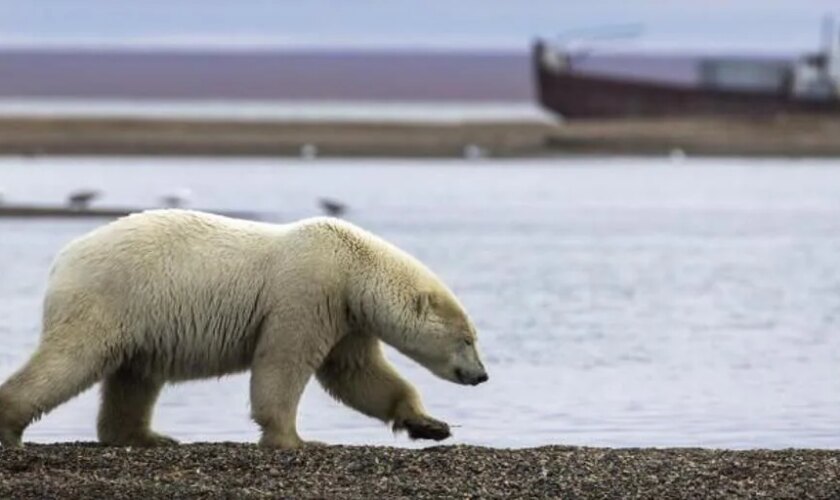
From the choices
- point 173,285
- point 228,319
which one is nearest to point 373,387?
point 228,319

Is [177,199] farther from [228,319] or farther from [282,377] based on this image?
[282,377]

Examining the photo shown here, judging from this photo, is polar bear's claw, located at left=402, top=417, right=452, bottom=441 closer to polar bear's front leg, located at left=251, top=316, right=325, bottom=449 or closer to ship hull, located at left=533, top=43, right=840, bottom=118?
polar bear's front leg, located at left=251, top=316, right=325, bottom=449

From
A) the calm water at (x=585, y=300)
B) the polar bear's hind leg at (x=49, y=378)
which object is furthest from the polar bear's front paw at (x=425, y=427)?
the polar bear's hind leg at (x=49, y=378)

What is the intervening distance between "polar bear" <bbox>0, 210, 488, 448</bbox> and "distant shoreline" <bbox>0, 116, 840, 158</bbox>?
49.3 m

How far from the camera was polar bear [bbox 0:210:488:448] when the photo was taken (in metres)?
10.5

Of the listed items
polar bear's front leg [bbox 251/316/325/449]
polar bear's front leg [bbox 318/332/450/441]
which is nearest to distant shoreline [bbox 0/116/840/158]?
polar bear's front leg [bbox 318/332/450/441]

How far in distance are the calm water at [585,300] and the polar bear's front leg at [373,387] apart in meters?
1.12

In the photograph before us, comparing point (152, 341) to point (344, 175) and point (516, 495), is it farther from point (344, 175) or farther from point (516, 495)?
point (344, 175)

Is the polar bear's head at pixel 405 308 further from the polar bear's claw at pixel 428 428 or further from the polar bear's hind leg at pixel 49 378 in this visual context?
the polar bear's hind leg at pixel 49 378

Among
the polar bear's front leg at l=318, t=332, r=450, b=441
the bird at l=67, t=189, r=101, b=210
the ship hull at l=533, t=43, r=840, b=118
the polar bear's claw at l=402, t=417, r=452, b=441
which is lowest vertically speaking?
the polar bear's claw at l=402, t=417, r=452, b=441

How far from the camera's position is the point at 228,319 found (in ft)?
35.4

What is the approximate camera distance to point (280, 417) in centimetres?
1068

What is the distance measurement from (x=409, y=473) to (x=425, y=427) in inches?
58.3

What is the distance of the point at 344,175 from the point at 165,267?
145ft
